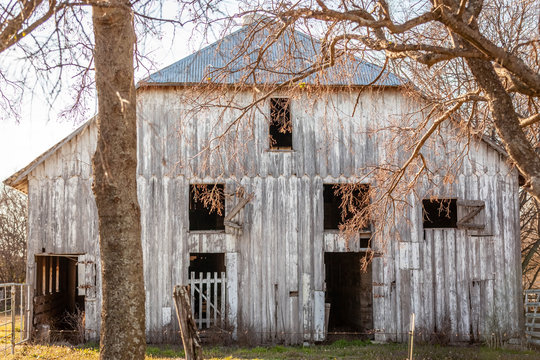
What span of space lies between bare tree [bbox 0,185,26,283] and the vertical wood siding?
1313cm

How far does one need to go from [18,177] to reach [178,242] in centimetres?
437

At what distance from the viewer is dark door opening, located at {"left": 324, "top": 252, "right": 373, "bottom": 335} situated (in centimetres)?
1714

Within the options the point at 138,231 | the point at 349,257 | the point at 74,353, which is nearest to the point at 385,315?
the point at 349,257

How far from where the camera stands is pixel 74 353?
1289 cm

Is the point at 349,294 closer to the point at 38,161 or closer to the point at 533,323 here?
the point at 533,323

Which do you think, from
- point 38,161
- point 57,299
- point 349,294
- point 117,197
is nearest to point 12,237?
point 57,299

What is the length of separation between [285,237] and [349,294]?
568 cm

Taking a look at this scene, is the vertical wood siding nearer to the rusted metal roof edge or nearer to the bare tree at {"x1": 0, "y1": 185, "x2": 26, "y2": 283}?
the rusted metal roof edge

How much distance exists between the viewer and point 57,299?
62.5ft

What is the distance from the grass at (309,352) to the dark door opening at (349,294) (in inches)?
52.4

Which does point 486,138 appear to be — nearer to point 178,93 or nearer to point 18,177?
point 178,93

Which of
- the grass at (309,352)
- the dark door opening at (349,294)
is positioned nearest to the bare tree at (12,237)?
the grass at (309,352)

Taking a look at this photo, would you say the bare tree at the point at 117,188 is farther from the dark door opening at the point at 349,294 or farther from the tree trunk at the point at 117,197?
the dark door opening at the point at 349,294

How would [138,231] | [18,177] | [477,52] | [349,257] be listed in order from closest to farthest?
[138,231] < [477,52] < [18,177] < [349,257]
